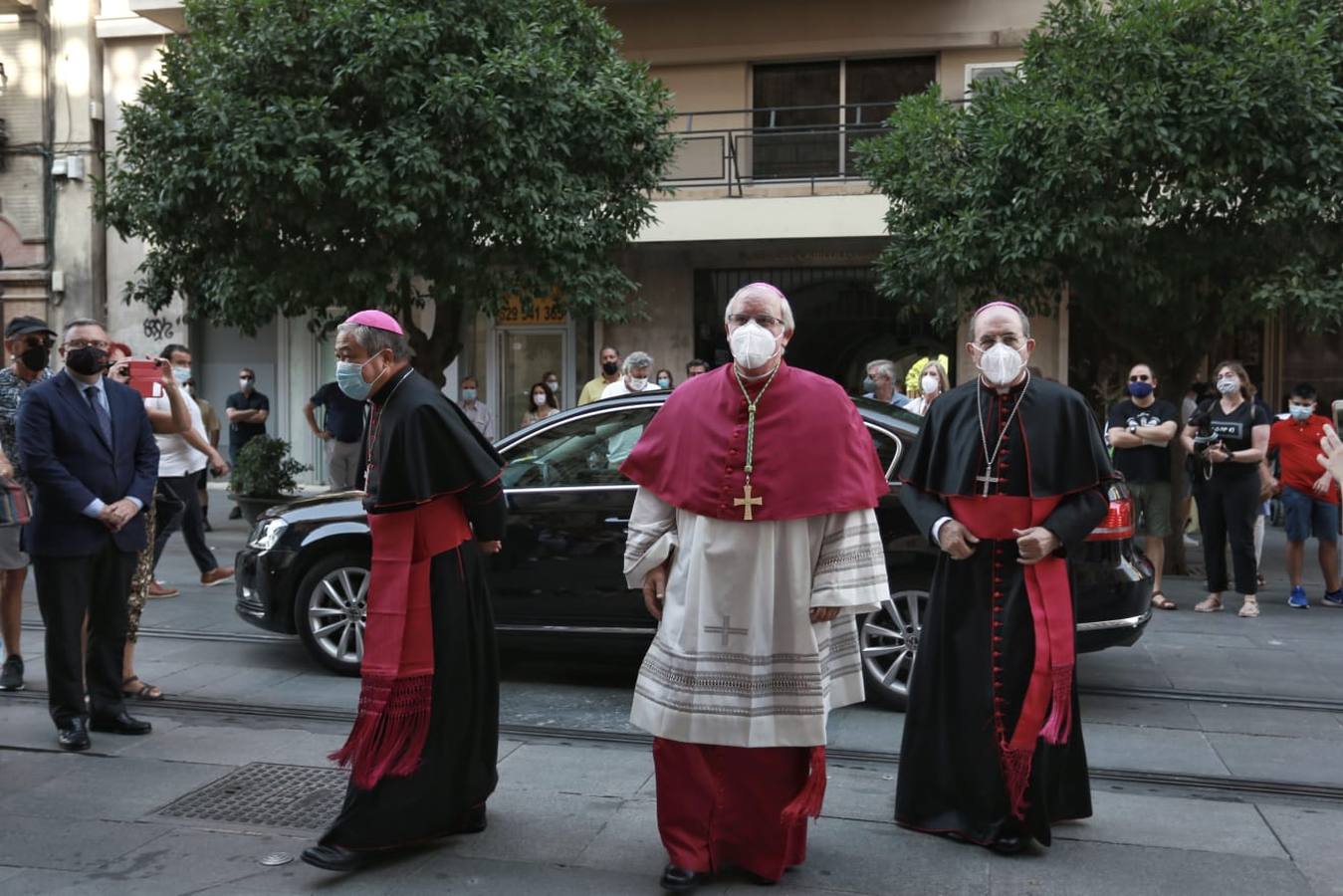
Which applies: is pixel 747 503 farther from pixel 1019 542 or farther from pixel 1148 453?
pixel 1148 453

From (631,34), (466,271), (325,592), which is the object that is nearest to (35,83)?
(631,34)

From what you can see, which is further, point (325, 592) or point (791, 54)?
point (791, 54)

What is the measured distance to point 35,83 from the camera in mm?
19172

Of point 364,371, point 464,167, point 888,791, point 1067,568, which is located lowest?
point 888,791

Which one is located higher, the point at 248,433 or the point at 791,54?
the point at 791,54

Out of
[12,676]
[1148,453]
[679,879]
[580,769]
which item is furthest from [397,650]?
[1148,453]

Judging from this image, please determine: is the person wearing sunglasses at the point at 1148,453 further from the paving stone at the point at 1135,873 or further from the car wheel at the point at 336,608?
the car wheel at the point at 336,608

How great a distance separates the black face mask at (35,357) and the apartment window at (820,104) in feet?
38.5

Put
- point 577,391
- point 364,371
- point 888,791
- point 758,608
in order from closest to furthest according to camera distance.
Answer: point 758,608 < point 364,371 < point 888,791 < point 577,391

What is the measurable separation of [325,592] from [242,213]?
578cm

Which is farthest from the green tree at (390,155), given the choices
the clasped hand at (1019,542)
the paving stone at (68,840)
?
the clasped hand at (1019,542)

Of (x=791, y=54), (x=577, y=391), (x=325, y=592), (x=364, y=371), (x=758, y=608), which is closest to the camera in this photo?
(x=758, y=608)

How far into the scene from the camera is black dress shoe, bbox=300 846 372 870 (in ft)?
13.8

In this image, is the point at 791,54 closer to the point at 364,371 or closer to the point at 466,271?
the point at 466,271
